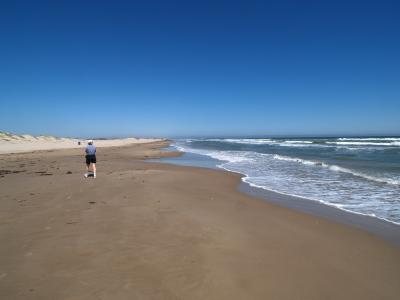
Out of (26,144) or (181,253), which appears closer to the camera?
(181,253)

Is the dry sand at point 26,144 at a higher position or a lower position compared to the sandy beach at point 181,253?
higher

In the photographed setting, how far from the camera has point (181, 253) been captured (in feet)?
15.0

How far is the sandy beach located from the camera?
11.8ft

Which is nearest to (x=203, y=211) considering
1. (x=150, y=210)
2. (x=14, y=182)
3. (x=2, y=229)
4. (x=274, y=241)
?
(x=150, y=210)

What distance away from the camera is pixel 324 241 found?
543 centimetres

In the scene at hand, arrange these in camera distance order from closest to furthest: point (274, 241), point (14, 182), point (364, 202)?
point (274, 241)
point (364, 202)
point (14, 182)

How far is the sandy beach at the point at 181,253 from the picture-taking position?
11.8 ft

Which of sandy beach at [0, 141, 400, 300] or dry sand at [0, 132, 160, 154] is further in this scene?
dry sand at [0, 132, 160, 154]

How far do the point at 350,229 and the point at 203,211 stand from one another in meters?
3.25

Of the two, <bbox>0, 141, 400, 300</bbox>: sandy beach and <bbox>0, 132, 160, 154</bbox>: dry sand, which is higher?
<bbox>0, 132, 160, 154</bbox>: dry sand

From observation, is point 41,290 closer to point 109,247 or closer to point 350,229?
point 109,247

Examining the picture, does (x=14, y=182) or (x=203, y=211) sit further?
(x=14, y=182)

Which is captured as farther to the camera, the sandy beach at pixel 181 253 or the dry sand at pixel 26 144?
the dry sand at pixel 26 144

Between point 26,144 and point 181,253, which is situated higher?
point 26,144
